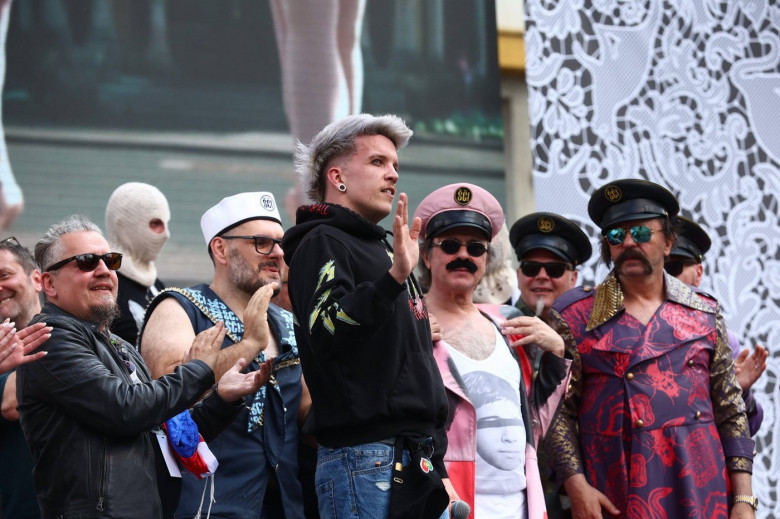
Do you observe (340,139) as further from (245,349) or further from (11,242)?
(11,242)

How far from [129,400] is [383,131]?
45.9 inches

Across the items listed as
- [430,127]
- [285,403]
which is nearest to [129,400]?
[285,403]

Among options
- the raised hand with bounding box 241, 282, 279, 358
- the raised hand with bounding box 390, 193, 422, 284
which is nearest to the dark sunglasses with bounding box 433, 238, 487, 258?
the raised hand with bounding box 241, 282, 279, 358

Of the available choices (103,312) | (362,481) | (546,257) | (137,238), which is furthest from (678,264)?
(103,312)

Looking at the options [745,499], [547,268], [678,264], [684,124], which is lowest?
[745,499]

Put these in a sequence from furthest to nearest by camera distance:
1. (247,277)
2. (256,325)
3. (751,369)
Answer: (751,369) < (247,277) < (256,325)

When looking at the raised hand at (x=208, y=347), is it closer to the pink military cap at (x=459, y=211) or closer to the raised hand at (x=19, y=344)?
the raised hand at (x=19, y=344)

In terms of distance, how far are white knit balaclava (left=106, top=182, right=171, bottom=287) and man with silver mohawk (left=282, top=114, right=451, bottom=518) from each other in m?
2.18

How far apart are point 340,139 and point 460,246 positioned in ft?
2.50

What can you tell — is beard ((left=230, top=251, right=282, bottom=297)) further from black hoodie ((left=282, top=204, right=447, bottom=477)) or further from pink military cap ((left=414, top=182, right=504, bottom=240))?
black hoodie ((left=282, top=204, right=447, bottom=477))

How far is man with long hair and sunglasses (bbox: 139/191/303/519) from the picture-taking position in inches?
155

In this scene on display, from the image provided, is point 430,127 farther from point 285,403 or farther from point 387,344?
point 387,344

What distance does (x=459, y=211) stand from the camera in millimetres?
4172

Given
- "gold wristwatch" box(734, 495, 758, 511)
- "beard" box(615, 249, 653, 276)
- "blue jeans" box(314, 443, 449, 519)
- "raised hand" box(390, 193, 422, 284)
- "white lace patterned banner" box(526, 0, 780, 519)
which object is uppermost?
"white lace patterned banner" box(526, 0, 780, 519)
